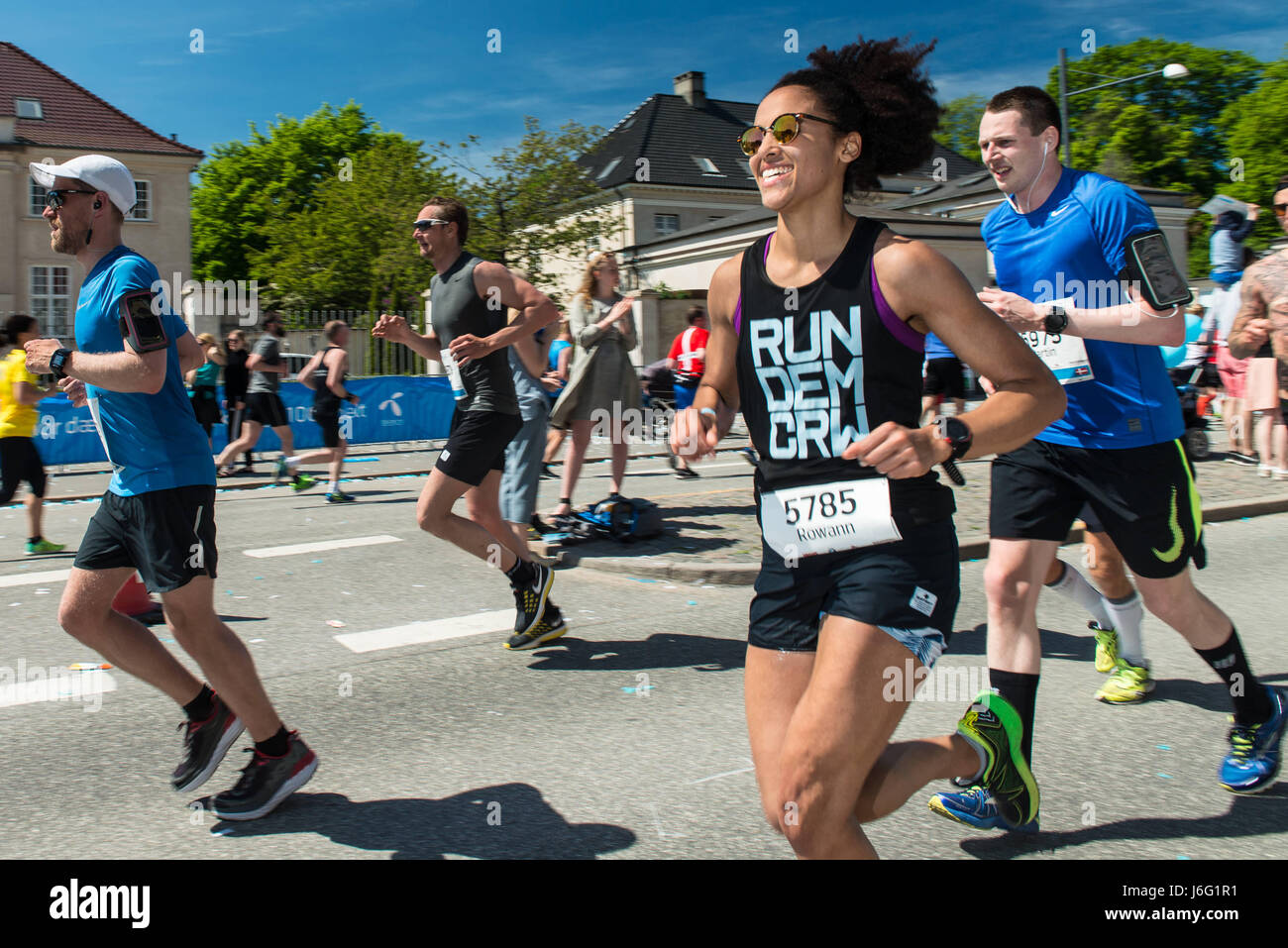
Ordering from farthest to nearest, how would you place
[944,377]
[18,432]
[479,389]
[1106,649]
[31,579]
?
[944,377] → [18,432] → [31,579] → [479,389] → [1106,649]

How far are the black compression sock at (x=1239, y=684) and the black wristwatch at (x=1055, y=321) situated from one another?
1.22 m

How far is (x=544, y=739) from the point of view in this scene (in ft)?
14.3

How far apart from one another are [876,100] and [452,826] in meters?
2.44

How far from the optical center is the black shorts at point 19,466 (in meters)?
8.54

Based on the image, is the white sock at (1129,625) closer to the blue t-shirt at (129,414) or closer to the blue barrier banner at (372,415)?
the blue t-shirt at (129,414)

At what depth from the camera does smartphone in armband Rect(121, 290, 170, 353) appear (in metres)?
3.41

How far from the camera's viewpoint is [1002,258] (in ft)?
13.3

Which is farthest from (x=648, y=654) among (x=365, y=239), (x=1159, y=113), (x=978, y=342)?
(x=1159, y=113)

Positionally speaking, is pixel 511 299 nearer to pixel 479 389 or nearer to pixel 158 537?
pixel 479 389

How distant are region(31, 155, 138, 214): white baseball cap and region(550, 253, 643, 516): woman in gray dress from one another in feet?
18.1

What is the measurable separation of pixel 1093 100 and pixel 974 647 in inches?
2480

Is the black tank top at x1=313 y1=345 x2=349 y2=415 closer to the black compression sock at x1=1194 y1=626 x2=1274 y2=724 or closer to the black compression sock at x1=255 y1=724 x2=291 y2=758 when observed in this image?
the black compression sock at x1=255 y1=724 x2=291 y2=758

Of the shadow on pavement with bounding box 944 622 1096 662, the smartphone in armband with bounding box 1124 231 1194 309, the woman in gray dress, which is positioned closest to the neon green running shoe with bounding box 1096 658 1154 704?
the shadow on pavement with bounding box 944 622 1096 662

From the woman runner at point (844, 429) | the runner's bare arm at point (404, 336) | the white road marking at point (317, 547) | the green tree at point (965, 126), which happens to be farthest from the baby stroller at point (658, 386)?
the green tree at point (965, 126)
